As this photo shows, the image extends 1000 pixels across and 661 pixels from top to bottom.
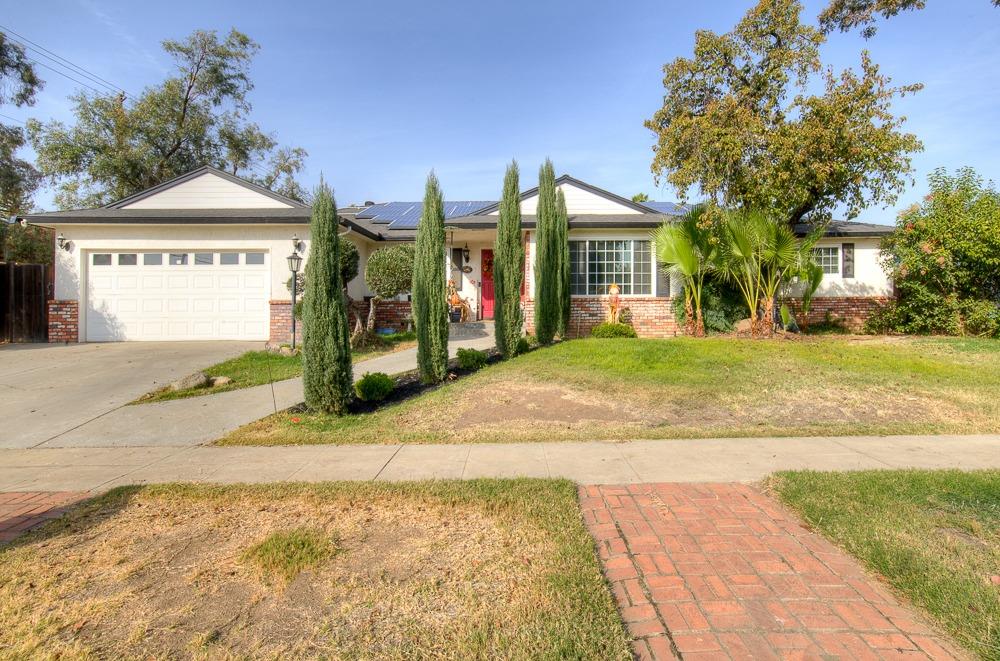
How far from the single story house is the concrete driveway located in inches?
32.0

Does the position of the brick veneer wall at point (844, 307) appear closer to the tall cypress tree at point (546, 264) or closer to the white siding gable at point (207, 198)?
the tall cypress tree at point (546, 264)

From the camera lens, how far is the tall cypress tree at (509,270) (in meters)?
10.4

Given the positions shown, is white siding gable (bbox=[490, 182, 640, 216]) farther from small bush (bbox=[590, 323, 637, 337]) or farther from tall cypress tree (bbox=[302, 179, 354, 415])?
tall cypress tree (bbox=[302, 179, 354, 415])

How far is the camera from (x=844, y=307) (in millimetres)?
15703

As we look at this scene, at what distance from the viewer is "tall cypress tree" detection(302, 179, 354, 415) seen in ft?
22.6

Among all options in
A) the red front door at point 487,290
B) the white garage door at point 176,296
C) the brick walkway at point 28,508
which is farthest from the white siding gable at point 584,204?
the brick walkway at point 28,508

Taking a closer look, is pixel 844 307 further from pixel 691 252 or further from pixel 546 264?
pixel 546 264

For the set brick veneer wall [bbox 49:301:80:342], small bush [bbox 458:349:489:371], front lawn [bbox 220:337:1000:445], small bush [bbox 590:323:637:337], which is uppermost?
brick veneer wall [bbox 49:301:80:342]

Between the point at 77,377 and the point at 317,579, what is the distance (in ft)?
29.7

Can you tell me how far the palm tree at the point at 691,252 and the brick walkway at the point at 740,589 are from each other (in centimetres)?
985

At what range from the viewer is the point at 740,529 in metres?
3.54

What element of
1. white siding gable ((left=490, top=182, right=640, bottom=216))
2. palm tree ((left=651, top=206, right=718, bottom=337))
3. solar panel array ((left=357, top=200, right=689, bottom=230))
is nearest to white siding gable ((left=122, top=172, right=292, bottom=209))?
solar panel array ((left=357, top=200, right=689, bottom=230))

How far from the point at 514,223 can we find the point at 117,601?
356 inches

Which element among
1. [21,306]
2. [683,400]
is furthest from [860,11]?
[21,306]
